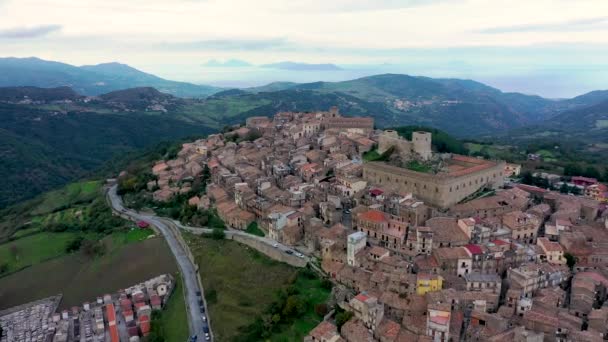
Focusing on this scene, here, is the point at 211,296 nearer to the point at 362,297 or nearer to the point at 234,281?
the point at 234,281

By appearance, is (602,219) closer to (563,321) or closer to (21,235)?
(563,321)

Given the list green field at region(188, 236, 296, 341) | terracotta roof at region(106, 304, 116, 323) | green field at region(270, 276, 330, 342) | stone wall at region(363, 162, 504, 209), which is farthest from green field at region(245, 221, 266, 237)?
terracotta roof at region(106, 304, 116, 323)

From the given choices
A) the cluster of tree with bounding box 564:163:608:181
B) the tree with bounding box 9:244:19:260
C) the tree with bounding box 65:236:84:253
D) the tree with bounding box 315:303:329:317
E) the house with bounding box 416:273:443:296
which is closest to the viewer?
the house with bounding box 416:273:443:296

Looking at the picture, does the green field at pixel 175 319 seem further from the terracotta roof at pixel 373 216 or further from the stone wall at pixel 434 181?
the stone wall at pixel 434 181

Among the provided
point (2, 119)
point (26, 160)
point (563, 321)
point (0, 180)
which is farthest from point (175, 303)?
point (2, 119)

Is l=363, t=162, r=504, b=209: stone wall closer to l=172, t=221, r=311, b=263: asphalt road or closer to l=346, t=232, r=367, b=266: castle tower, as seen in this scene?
l=346, t=232, r=367, b=266: castle tower

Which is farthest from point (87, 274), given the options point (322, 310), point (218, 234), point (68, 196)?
point (68, 196)
